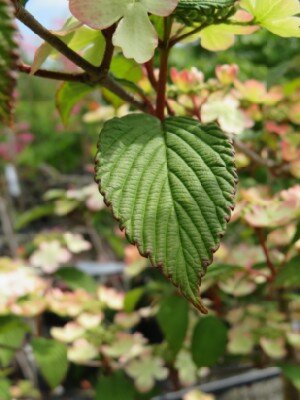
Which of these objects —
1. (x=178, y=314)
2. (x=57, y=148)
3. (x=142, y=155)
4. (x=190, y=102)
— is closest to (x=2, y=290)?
(x=178, y=314)

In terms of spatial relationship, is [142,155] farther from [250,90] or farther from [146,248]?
[250,90]

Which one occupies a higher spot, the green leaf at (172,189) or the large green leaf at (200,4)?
the large green leaf at (200,4)

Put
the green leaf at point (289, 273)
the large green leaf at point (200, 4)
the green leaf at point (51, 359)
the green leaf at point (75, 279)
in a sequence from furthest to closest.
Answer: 1. the green leaf at point (75, 279)
2. the green leaf at point (51, 359)
3. the green leaf at point (289, 273)
4. the large green leaf at point (200, 4)

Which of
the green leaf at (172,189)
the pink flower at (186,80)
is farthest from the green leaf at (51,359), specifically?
the green leaf at (172,189)

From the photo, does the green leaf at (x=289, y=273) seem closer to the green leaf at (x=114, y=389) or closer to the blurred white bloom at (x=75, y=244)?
the green leaf at (x=114, y=389)

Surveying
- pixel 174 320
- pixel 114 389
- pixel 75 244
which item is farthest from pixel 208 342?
pixel 75 244

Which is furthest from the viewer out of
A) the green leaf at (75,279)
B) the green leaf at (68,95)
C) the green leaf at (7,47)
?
the green leaf at (75,279)
